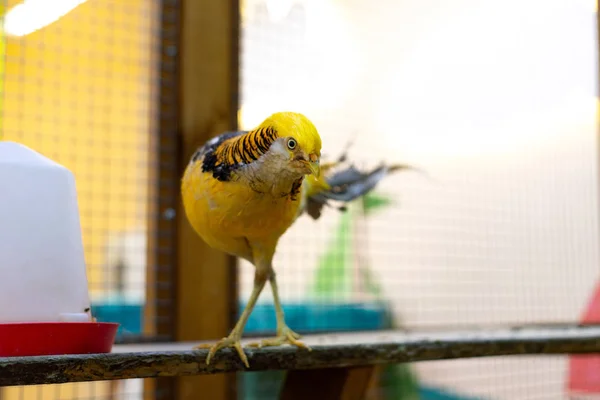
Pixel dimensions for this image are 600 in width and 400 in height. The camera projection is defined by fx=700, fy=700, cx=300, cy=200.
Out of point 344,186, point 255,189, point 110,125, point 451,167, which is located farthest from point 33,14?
point 451,167

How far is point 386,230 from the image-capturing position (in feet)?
6.31

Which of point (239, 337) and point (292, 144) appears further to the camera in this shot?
point (239, 337)

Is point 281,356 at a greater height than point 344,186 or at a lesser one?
lesser

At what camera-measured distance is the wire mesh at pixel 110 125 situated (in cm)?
136

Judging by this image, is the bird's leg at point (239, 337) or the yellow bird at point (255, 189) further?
the bird's leg at point (239, 337)

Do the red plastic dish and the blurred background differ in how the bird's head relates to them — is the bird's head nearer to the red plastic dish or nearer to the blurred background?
the red plastic dish

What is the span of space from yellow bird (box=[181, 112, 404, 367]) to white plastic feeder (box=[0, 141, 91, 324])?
0.15 metres

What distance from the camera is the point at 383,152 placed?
1.85 metres

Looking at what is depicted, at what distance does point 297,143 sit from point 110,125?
937mm

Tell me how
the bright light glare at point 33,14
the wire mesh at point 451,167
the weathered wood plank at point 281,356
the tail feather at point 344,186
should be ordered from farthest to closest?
the wire mesh at point 451,167, the bright light glare at point 33,14, the tail feather at point 344,186, the weathered wood plank at point 281,356

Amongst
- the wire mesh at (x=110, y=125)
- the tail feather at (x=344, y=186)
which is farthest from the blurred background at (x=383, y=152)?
the tail feather at (x=344, y=186)

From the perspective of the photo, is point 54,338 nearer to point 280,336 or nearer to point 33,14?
point 280,336

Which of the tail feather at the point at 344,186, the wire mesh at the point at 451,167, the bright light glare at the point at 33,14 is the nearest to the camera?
the tail feather at the point at 344,186

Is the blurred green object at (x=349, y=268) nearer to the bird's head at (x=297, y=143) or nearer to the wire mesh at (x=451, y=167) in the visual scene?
the wire mesh at (x=451, y=167)
